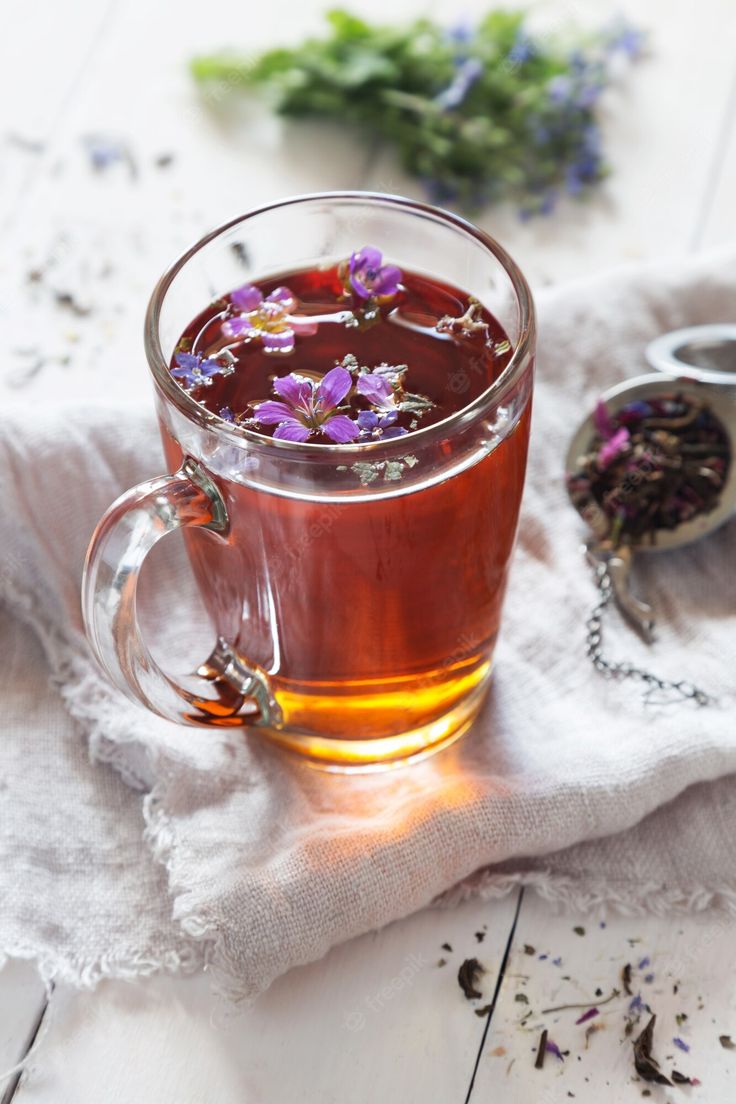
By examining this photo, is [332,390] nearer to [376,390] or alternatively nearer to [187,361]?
[376,390]

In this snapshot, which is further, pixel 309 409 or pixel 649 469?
pixel 649 469

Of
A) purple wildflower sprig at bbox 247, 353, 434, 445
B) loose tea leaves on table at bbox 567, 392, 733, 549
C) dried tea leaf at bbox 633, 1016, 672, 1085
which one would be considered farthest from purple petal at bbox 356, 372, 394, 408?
dried tea leaf at bbox 633, 1016, 672, 1085

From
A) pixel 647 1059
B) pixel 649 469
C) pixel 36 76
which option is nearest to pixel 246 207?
pixel 36 76

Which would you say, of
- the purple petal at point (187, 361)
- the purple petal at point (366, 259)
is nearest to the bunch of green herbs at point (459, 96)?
the purple petal at point (366, 259)

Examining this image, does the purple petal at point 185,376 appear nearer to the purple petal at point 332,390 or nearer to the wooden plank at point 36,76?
the purple petal at point 332,390

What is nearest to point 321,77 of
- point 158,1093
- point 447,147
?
point 447,147

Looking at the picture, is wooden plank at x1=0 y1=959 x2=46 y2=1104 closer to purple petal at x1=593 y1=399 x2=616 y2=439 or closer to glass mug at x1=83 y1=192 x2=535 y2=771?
glass mug at x1=83 y1=192 x2=535 y2=771
